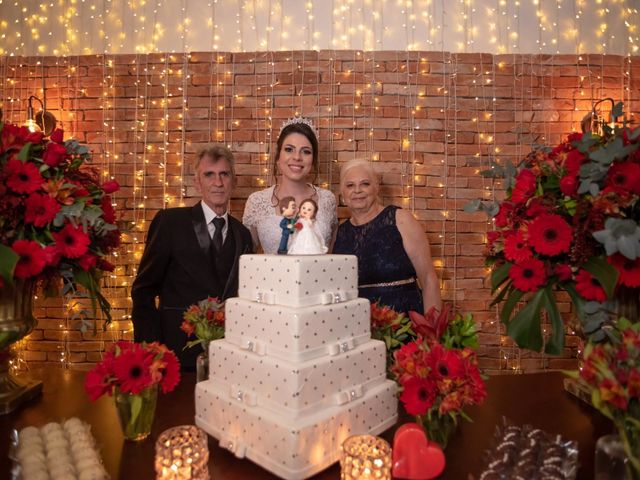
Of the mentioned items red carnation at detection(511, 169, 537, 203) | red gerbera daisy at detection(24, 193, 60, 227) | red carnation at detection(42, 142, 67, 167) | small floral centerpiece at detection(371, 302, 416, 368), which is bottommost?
small floral centerpiece at detection(371, 302, 416, 368)

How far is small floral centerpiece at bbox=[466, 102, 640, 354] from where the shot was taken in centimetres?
118

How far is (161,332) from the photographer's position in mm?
2420

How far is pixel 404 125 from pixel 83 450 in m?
3.00

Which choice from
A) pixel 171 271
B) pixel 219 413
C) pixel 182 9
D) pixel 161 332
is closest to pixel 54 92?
pixel 182 9

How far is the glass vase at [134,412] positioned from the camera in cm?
122

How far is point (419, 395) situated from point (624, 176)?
868 mm

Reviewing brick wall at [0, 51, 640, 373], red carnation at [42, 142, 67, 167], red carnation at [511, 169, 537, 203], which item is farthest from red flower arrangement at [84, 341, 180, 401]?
brick wall at [0, 51, 640, 373]

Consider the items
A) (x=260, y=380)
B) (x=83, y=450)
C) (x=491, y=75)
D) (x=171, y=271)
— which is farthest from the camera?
(x=491, y=75)

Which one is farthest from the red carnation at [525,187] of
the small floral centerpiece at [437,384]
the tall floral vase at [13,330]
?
the tall floral vase at [13,330]

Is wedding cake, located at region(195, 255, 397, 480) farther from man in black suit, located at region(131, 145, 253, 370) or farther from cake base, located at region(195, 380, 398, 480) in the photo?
man in black suit, located at region(131, 145, 253, 370)

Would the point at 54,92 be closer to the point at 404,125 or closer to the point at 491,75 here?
the point at 404,125

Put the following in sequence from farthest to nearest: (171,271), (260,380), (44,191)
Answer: (171,271)
(44,191)
(260,380)

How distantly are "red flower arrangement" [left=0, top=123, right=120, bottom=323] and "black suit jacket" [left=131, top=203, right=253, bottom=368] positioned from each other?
77 cm

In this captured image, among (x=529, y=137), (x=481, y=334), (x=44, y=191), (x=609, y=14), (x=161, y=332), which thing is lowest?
(x=481, y=334)
